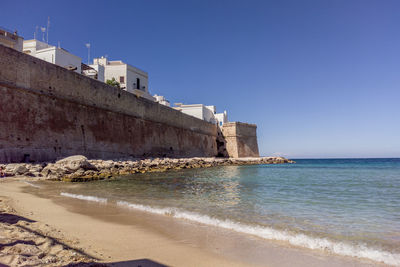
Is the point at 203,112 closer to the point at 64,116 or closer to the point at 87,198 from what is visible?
the point at 64,116

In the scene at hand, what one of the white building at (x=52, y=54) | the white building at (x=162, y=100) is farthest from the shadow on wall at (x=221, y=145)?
the white building at (x=52, y=54)

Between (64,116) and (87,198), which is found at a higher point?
(64,116)

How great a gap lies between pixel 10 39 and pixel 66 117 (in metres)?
13.3

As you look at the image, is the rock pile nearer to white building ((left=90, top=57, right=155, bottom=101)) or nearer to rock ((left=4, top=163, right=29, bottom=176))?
rock ((left=4, top=163, right=29, bottom=176))

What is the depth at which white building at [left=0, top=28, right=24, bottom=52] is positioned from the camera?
20.3 metres

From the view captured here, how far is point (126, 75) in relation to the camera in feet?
93.4

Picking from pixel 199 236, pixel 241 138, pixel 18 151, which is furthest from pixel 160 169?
pixel 241 138

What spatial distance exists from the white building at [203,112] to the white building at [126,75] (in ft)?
27.4

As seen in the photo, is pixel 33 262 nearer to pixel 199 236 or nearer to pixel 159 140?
pixel 199 236

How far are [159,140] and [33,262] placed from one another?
19.1m

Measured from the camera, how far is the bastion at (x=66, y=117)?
10.2m

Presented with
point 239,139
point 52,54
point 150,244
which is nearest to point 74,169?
point 150,244

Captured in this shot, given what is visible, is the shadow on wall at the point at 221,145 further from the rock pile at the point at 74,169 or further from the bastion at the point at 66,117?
the rock pile at the point at 74,169

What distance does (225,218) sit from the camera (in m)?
3.97
